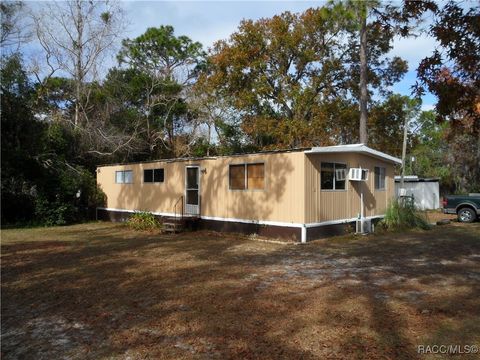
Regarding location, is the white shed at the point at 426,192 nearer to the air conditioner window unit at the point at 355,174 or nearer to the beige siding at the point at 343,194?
A: the beige siding at the point at 343,194

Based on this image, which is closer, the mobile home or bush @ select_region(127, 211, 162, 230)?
the mobile home

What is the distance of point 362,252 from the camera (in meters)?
9.79

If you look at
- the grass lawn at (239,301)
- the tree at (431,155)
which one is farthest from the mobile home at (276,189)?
the tree at (431,155)

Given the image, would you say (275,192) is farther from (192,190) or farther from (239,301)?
(239,301)

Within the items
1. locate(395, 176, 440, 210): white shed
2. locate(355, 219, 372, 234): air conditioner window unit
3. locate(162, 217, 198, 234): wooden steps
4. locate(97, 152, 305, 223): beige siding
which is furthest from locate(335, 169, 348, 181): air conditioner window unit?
locate(395, 176, 440, 210): white shed

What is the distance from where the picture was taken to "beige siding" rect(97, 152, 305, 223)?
11648 millimetres

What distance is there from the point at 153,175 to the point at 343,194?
7.25 meters

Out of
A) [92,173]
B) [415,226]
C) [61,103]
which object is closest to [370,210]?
[415,226]

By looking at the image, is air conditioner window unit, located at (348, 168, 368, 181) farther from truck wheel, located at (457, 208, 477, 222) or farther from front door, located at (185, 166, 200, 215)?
truck wheel, located at (457, 208, 477, 222)

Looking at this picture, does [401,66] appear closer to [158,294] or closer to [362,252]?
[362,252]

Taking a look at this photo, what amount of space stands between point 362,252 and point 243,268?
3.27 m

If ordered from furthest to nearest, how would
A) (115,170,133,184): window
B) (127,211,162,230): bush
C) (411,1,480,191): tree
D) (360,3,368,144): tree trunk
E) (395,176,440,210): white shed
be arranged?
1. (395,176,440,210): white shed
2. (360,3,368,144): tree trunk
3. (115,170,133,184): window
4. (127,211,162,230): bush
5. (411,1,480,191): tree

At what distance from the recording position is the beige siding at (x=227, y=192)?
11.6 meters

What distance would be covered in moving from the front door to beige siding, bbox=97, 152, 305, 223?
0.57 feet
